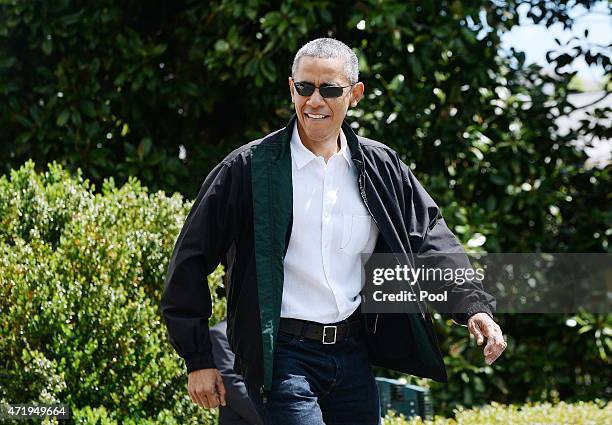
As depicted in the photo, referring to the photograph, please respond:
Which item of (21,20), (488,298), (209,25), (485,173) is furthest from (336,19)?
(488,298)

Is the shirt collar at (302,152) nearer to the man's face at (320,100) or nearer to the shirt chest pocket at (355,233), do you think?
the man's face at (320,100)

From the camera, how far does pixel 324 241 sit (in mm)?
3012

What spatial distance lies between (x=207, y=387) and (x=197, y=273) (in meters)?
0.34

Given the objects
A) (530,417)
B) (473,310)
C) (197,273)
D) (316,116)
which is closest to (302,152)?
(316,116)

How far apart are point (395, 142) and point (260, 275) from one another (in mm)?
3751

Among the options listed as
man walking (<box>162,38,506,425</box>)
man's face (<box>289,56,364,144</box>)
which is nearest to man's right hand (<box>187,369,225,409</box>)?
man walking (<box>162,38,506,425</box>)

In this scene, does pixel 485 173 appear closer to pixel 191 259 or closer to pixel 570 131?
pixel 570 131

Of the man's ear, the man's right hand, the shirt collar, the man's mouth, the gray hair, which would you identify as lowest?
the man's right hand

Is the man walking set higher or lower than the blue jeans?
higher

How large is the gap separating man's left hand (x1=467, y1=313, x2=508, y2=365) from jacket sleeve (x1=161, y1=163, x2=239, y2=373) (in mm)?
803

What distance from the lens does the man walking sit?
115 inches

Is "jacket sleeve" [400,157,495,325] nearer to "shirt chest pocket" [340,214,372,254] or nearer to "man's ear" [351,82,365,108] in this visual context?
"shirt chest pocket" [340,214,372,254]

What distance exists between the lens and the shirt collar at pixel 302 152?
10.2 feet

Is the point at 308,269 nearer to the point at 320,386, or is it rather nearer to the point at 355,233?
the point at 355,233
